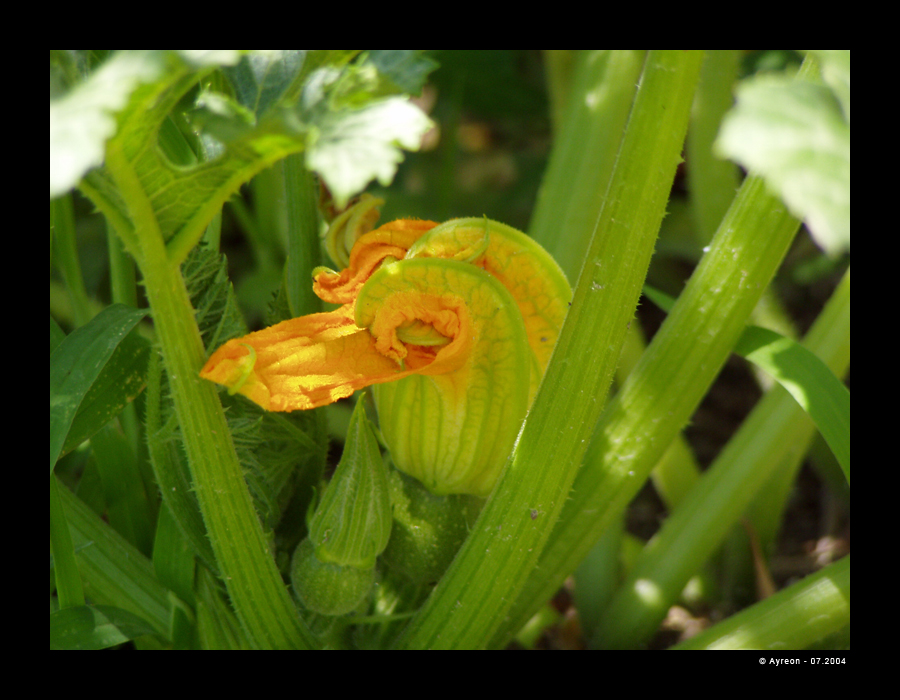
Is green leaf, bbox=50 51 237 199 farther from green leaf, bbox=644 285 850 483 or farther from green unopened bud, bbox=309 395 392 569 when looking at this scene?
green leaf, bbox=644 285 850 483

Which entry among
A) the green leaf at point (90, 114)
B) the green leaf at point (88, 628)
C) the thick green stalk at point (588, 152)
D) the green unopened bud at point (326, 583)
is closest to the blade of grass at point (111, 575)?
the green leaf at point (88, 628)

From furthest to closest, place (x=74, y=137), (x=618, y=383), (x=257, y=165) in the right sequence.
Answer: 1. (x=618, y=383)
2. (x=257, y=165)
3. (x=74, y=137)

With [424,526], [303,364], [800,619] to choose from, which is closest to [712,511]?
[800,619]

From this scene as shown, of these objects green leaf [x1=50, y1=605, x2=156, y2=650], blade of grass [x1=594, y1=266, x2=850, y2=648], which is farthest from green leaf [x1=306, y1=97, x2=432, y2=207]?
blade of grass [x1=594, y1=266, x2=850, y2=648]

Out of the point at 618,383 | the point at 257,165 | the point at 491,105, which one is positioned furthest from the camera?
the point at 491,105

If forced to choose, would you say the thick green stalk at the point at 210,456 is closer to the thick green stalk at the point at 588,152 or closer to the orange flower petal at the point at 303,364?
the orange flower petal at the point at 303,364

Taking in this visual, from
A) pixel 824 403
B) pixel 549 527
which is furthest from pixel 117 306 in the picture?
pixel 824 403

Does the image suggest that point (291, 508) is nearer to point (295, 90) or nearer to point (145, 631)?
point (145, 631)
